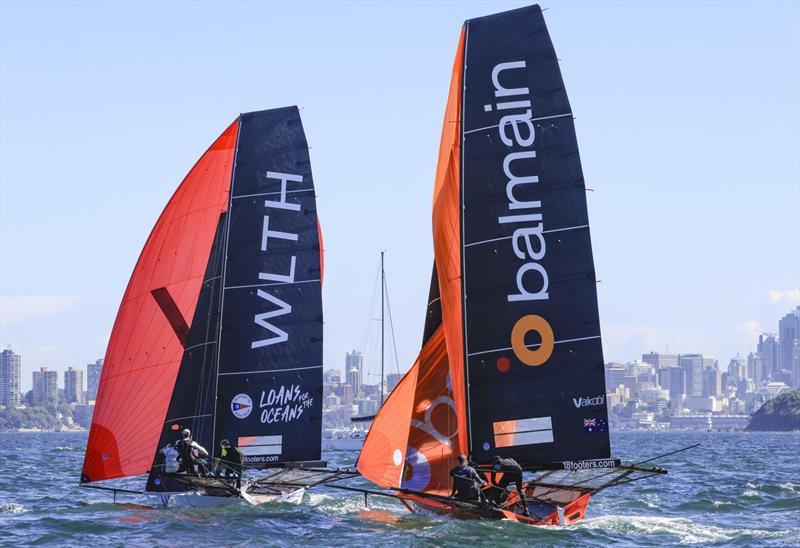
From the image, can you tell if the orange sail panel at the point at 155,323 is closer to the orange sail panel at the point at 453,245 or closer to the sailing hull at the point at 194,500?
the sailing hull at the point at 194,500

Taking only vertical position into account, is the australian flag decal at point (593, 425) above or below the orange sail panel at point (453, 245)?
below

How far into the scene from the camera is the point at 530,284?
843 inches

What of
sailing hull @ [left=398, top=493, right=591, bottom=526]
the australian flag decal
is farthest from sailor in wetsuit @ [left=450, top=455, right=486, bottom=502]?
the australian flag decal

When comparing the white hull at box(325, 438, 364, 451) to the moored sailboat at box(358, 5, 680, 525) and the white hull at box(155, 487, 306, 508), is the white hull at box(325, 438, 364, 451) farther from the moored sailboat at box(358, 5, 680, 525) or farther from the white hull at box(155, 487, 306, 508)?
the moored sailboat at box(358, 5, 680, 525)

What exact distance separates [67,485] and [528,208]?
16.0 metres

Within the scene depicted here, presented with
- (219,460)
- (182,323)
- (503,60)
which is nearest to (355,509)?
(219,460)

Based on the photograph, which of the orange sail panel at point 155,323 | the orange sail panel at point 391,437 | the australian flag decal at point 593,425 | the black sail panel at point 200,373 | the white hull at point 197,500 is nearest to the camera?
the australian flag decal at point 593,425

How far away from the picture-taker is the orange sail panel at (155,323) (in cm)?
2458

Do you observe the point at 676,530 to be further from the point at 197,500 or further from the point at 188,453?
the point at 188,453

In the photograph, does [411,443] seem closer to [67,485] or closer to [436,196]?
[436,196]

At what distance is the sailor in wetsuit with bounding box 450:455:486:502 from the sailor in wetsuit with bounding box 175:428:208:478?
4.95 meters

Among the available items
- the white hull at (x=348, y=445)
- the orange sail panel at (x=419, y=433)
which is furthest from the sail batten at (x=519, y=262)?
the white hull at (x=348, y=445)

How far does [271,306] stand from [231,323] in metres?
0.77

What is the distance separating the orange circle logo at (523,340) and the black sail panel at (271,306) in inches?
194
